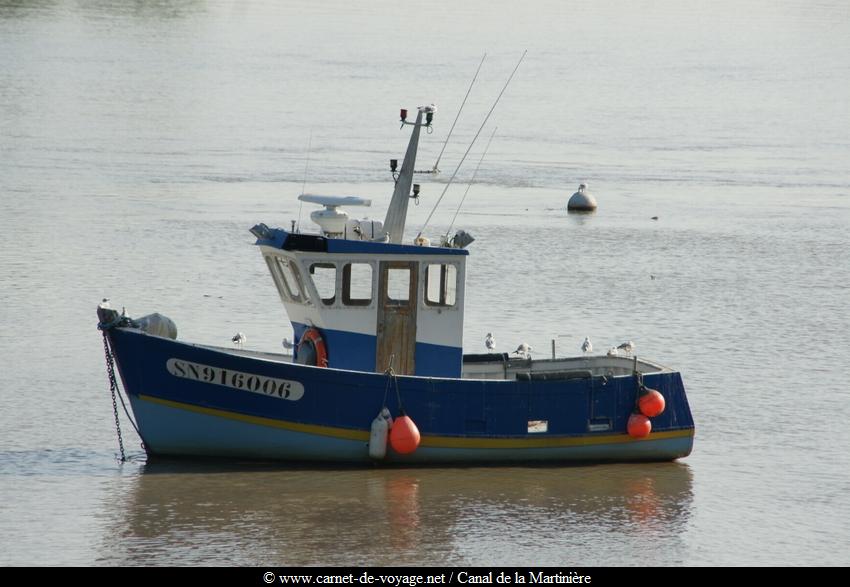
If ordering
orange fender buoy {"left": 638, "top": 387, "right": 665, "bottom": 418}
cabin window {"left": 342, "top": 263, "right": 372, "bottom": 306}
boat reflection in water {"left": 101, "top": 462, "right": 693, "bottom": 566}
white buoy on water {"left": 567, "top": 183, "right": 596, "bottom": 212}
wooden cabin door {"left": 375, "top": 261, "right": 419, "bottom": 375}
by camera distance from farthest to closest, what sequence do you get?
white buoy on water {"left": 567, "top": 183, "right": 596, "bottom": 212}
orange fender buoy {"left": 638, "top": 387, "right": 665, "bottom": 418}
wooden cabin door {"left": 375, "top": 261, "right": 419, "bottom": 375}
cabin window {"left": 342, "top": 263, "right": 372, "bottom": 306}
boat reflection in water {"left": 101, "top": 462, "right": 693, "bottom": 566}

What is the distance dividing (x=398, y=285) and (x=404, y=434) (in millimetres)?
1849

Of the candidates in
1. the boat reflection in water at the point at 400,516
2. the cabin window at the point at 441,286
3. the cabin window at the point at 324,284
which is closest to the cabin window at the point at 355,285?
the cabin window at the point at 324,284

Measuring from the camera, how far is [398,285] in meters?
19.4

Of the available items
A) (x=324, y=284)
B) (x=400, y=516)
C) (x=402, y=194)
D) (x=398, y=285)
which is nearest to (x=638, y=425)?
(x=398, y=285)

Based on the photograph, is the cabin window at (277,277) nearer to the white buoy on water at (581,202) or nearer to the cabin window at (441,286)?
the cabin window at (441,286)

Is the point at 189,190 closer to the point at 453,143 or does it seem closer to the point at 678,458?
the point at 453,143

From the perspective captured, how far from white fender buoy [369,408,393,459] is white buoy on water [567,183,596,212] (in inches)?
868

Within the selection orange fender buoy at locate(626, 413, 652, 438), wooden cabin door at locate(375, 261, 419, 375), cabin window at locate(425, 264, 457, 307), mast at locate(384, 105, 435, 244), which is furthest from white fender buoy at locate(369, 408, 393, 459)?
orange fender buoy at locate(626, 413, 652, 438)

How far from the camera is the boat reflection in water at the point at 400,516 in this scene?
1667 cm

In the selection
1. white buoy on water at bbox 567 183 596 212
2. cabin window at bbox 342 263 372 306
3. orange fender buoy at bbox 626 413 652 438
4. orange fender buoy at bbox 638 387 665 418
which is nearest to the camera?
cabin window at bbox 342 263 372 306

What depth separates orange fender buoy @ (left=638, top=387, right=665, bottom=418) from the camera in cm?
1956

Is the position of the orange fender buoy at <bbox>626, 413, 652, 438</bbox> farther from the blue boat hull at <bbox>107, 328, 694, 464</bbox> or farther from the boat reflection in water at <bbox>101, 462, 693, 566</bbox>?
the boat reflection in water at <bbox>101, 462, 693, 566</bbox>

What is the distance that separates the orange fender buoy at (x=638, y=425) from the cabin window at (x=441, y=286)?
2.58 meters

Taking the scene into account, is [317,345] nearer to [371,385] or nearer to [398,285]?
[371,385]
